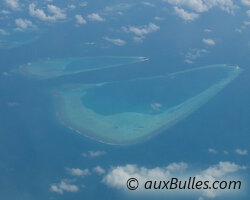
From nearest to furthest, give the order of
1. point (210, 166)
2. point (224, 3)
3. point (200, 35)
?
1. point (210, 166)
2. point (200, 35)
3. point (224, 3)

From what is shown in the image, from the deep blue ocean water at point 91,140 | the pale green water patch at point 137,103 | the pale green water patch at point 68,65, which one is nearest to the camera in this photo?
the deep blue ocean water at point 91,140

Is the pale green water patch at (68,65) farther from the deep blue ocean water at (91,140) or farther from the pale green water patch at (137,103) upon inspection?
the pale green water patch at (137,103)

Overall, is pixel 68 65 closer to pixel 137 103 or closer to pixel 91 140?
pixel 137 103

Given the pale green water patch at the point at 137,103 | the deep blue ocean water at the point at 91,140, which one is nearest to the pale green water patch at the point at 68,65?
the deep blue ocean water at the point at 91,140

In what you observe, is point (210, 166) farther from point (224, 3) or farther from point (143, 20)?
point (224, 3)

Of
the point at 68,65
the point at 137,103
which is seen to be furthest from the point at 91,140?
the point at 68,65

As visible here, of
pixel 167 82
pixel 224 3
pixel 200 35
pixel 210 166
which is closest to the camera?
pixel 210 166

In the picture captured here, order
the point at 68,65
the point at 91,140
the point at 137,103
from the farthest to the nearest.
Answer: the point at 68,65, the point at 137,103, the point at 91,140

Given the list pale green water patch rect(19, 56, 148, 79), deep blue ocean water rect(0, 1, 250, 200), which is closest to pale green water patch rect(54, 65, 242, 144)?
deep blue ocean water rect(0, 1, 250, 200)

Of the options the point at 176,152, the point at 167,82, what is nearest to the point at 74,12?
the point at 167,82
